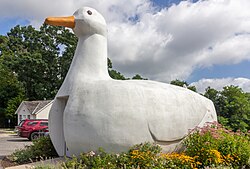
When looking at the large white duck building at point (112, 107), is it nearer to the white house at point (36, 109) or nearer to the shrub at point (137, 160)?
the shrub at point (137, 160)

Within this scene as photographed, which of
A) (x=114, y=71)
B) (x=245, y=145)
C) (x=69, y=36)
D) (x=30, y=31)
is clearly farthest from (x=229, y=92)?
(x=30, y=31)

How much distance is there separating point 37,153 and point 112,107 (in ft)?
12.5

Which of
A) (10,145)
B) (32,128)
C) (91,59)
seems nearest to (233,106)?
(32,128)

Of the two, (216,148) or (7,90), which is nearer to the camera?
(216,148)

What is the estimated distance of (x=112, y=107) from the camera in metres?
7.13

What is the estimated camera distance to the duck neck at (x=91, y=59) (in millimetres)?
8219

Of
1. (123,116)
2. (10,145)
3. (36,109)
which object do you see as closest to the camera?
(123,116)

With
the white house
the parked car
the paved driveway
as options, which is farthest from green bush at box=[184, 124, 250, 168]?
the white house

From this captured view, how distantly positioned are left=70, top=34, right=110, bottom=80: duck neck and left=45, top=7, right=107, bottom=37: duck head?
0.67ft

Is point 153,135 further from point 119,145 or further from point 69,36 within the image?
point 69,36

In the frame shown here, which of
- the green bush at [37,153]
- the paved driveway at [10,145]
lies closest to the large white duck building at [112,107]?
the green bush at [37,153]

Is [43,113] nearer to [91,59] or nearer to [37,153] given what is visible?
[37,153]

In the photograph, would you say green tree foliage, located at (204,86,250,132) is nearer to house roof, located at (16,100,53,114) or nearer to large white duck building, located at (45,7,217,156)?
large white duck building, located at (45,7,217,156)

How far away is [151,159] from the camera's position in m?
6.60
